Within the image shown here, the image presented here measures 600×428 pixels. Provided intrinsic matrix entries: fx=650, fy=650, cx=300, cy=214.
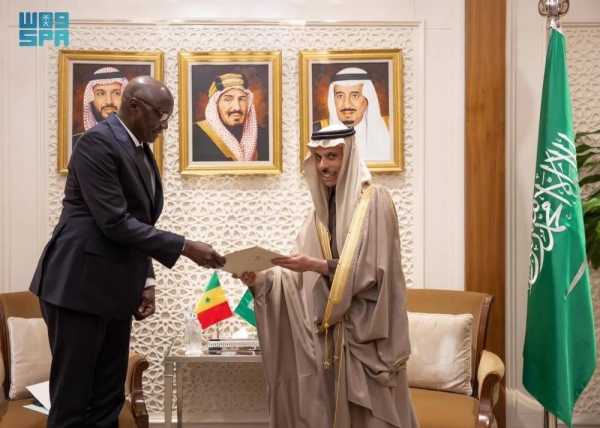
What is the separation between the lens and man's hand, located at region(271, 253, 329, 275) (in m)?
2.66

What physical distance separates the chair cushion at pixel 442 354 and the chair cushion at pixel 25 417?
4.98 ft

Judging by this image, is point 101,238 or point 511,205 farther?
point 511,205

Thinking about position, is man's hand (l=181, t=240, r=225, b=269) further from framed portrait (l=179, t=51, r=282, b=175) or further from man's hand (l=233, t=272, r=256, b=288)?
framed portrait (l=179, t=51, r=282, b=175)

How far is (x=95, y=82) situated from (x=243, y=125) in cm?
97

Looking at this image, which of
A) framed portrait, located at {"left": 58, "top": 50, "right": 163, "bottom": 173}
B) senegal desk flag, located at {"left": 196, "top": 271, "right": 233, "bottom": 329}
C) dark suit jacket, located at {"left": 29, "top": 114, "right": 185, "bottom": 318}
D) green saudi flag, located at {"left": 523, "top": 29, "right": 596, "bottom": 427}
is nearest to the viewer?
dark suit jacket, located at {"left": 29, "top": 114, "right": 185, "bottom": 318}

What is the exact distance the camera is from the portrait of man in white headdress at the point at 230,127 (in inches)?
163

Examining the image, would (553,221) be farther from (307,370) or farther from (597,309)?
(307,370)

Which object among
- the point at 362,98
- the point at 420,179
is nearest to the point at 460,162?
the point at 420,179

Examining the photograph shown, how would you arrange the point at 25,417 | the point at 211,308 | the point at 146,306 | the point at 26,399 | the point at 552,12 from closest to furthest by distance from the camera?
the point at 146,306
the point at 25,417
the point at 26,399
the point at 552,12
the point at 211,308

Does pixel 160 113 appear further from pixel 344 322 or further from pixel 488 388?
pixel 488 388

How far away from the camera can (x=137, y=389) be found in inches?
130

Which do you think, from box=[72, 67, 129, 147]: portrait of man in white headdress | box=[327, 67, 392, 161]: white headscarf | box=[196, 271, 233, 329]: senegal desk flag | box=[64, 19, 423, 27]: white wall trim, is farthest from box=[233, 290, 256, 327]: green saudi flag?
box=[64, 19, 423, 27]: white wall trim

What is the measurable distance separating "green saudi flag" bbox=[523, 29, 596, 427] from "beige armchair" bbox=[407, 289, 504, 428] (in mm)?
270

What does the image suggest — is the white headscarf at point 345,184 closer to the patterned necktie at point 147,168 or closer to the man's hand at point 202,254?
the man's hand at point 202,254
